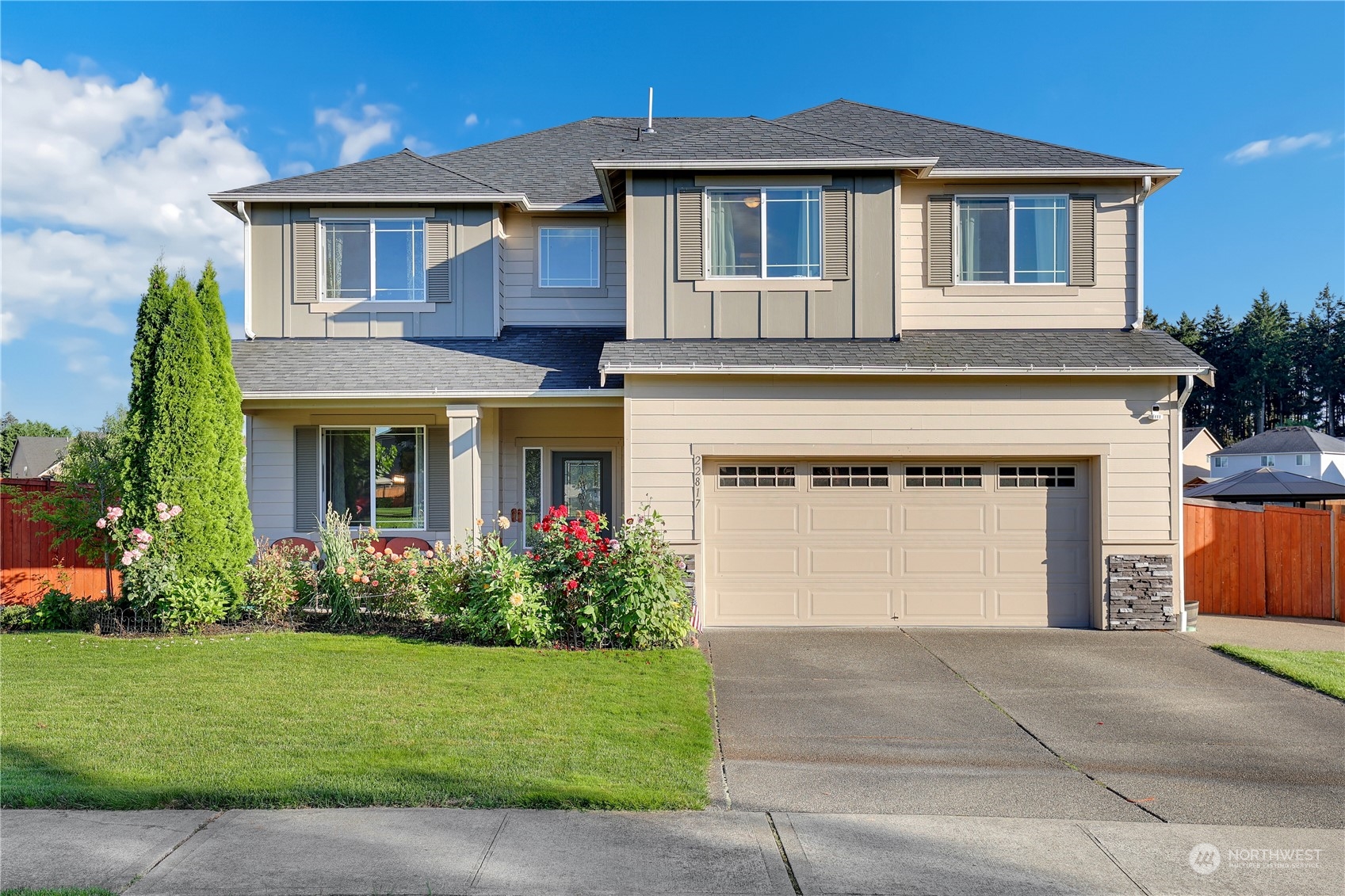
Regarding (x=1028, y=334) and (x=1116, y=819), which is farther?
(x=1028, y=334)

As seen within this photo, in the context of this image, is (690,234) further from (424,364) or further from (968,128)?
(968,128)

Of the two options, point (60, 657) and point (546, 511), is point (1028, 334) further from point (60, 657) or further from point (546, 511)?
point (60, 657)

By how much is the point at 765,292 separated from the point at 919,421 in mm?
2544

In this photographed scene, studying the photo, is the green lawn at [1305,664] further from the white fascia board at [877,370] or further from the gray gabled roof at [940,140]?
the gray gabled roof at [940,140]

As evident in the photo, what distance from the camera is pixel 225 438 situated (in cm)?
1020

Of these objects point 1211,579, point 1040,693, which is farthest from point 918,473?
point 1211,579

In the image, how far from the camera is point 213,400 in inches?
397

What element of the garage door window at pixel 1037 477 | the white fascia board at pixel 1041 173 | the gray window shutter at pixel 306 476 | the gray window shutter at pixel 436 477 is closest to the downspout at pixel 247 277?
the gray window shutter at pixel 306 476

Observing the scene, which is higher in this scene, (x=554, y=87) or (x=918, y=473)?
(x=554, y=87)

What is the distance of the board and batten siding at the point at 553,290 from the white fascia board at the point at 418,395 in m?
2.25

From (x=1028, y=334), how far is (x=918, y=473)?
251 cm

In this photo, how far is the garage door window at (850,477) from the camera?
10.7m

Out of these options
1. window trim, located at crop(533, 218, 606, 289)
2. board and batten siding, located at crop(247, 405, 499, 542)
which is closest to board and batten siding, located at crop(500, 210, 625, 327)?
window trim, located at crop(533, 218, 606, 289)

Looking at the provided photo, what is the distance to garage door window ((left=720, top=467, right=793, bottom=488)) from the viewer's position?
10.7 metres
